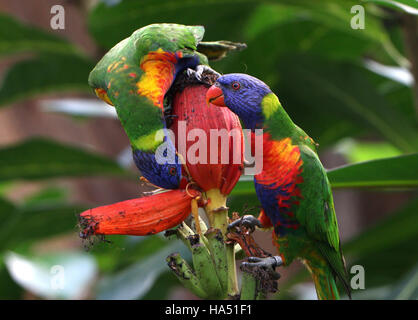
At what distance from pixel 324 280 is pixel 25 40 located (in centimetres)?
129

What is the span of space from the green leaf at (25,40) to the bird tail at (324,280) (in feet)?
4.11

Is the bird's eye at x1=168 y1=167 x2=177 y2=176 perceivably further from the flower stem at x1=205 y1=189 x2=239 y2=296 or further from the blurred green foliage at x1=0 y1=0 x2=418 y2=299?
the blurred green foliage at x1=0 y1=0 x2=418 y2=299

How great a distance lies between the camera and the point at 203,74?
0.60 metres

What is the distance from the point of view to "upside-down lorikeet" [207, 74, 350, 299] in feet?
1.84

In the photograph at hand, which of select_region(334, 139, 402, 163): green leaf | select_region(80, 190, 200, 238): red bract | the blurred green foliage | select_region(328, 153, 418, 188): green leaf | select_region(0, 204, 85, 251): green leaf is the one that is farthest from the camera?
select_region(334, 139, 402, 163): green leaf

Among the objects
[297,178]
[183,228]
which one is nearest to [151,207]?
[183,228]

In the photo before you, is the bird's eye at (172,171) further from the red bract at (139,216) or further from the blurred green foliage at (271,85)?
the blurred green foliage at (271,85)

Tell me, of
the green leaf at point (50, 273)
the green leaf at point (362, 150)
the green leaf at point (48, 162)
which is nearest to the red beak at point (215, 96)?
the green leaf at point (50, 273)

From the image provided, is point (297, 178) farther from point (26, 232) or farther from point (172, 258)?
point (26, 232)

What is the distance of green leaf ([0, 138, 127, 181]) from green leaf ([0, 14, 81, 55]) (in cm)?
29

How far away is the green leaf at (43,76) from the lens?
1642 millimetres

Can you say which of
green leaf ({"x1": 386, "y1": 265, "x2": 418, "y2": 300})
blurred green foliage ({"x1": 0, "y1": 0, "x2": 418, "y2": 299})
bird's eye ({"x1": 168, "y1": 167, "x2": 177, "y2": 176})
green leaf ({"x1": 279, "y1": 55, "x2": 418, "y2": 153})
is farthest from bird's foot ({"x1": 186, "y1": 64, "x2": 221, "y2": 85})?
green leaf ({"x1": 279, "y1": 55, "x2": 418, "y2": 153})

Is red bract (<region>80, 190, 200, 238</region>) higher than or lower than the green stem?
higher

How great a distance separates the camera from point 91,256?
1.78m
